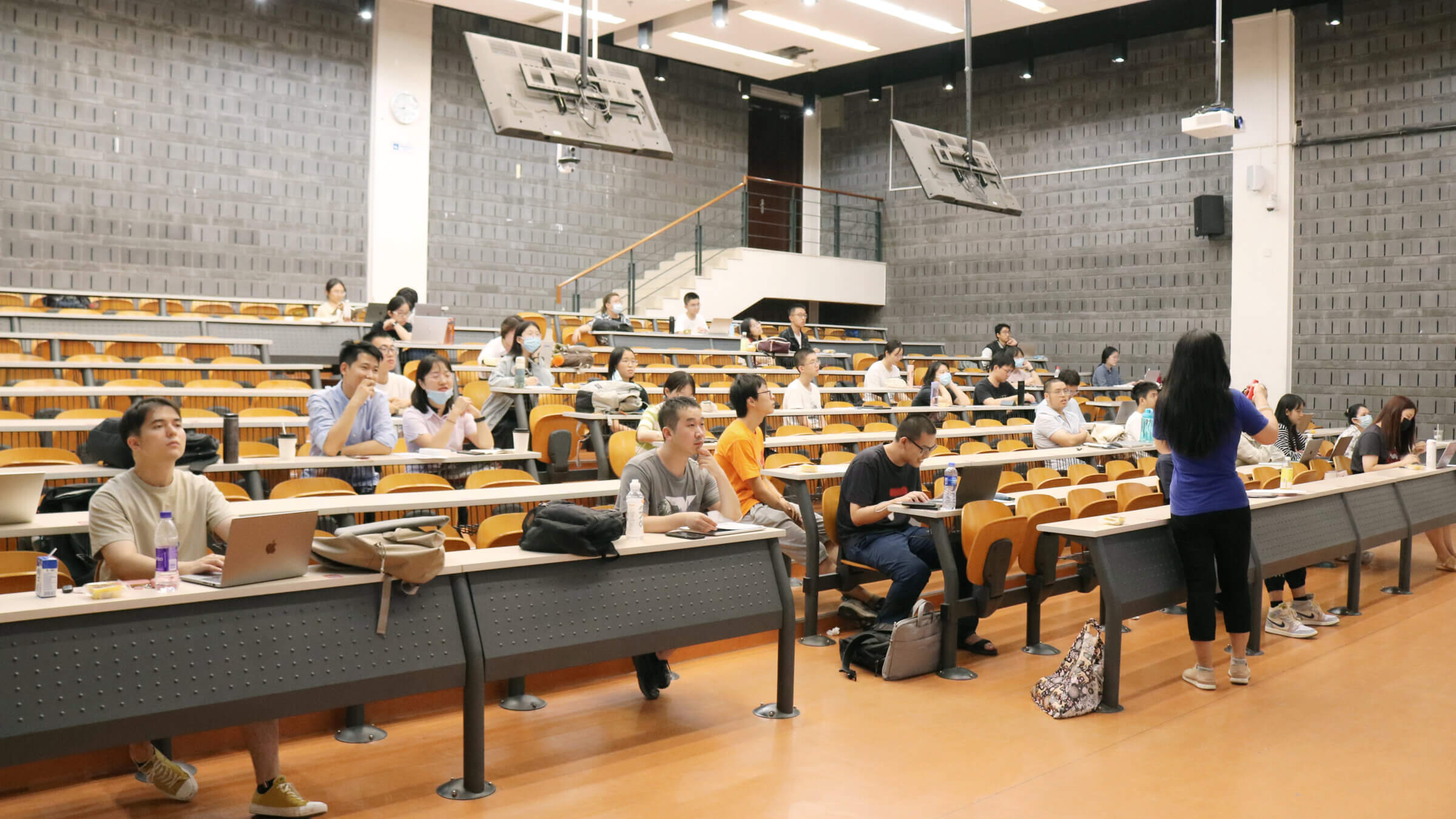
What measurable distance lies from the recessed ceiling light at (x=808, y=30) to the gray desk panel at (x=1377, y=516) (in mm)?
9273

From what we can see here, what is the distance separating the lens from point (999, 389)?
35.0 ft

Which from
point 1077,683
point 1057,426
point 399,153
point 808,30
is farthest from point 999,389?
point 399,153

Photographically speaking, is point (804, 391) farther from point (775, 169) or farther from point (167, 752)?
point (775, 169)

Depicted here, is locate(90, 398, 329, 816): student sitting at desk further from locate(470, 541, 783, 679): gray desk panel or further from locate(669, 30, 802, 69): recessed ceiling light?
locate(669, 30, 802, 69): recessed ceiling light

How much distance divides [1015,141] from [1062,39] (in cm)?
180

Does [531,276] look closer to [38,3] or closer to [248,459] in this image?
[38,3]

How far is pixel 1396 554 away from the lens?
7887mm

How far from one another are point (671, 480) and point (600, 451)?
241cm

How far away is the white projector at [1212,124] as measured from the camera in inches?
360

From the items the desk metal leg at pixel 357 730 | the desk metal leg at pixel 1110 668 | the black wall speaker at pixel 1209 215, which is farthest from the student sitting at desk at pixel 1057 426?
the black wall speaker at pixel 1209 215

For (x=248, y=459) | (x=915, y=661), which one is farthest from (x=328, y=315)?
(x=915, y=661)

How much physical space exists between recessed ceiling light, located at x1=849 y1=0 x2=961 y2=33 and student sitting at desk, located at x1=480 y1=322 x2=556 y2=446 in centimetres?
688

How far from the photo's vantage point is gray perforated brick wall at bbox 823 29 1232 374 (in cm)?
1422

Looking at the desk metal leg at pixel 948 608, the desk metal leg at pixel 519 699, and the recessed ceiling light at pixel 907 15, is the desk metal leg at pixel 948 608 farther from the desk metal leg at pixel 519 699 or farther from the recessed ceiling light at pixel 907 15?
the recessed ceiling light at pixel 907 15
